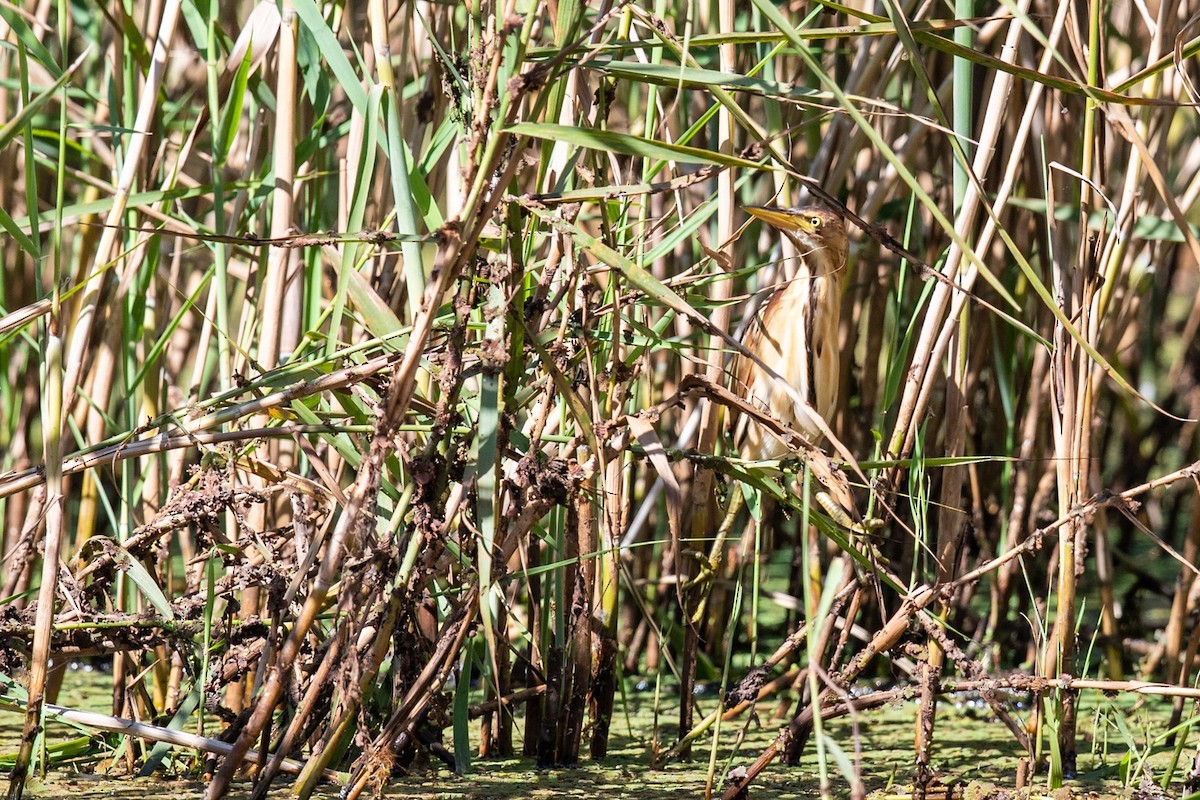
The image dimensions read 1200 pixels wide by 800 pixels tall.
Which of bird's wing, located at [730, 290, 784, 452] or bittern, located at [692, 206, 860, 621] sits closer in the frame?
bittern, located at [692, 206, 860, 621]

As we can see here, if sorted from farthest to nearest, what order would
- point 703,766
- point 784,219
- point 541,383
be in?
point 784,219 < point 703,766 < point 541,383

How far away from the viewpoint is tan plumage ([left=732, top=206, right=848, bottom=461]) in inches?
78.9

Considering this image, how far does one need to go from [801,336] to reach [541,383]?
94 centimetres

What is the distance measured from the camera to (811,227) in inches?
79.4

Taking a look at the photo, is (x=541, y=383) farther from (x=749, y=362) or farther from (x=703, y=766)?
(x=749, y=362)

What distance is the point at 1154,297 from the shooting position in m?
2.76

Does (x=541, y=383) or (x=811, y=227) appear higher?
(x=811, y=227)

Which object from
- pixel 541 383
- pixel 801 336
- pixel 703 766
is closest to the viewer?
pixel 541 383

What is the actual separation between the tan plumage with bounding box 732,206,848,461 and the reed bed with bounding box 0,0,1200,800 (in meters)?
0.08

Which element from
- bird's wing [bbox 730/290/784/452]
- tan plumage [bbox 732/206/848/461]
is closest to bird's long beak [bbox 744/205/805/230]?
tan plumage [bbox 732/206/848/461]

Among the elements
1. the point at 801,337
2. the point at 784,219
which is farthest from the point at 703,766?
the point at 784,219

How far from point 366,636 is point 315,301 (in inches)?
23.6

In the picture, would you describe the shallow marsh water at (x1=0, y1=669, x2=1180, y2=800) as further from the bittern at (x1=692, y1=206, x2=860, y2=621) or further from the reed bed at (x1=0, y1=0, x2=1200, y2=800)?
the bittern at (x1=692, y1=206, x2=860, y2=621)

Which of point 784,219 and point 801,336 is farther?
point 801,336
